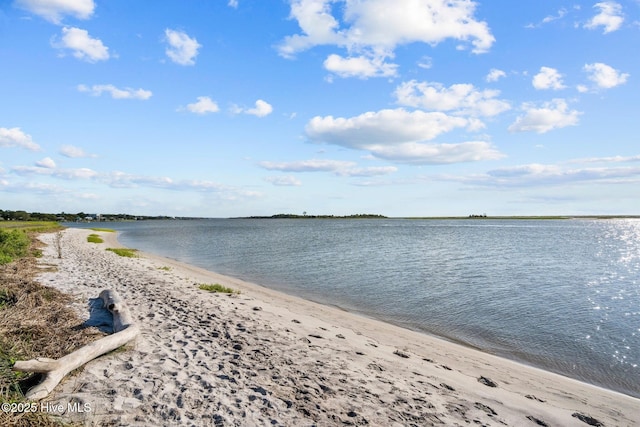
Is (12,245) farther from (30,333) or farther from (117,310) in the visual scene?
(30,333)

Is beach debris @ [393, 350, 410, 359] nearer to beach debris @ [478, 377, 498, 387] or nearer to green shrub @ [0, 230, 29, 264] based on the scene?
beach debris @ [478, 377, 498, 387]

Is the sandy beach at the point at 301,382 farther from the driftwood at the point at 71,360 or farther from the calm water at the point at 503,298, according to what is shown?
the calm water at the point at 503,298

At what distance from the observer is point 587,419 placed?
27.0 ft

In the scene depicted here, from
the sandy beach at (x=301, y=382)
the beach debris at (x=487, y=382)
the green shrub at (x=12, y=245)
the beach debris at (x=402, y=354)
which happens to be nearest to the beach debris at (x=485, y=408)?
the sandy beach at (x=301, y=382)

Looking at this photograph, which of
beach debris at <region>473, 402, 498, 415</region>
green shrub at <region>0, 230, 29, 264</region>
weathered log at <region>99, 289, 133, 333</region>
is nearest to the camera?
beach debris at <region>473, 402, 498, 415</region>

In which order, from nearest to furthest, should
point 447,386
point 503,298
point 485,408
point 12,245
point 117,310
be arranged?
point 485,408, point 447,386, point 117,310, point 503,298, point 12,245

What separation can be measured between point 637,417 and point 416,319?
9590 mm

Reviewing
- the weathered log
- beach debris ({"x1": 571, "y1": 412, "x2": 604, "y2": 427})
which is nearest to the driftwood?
the weathered log

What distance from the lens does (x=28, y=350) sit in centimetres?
827

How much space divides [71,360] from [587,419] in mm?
11816

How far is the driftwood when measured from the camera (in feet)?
22.5

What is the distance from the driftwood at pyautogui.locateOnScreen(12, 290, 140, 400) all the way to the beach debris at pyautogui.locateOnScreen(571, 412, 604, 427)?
450 inches

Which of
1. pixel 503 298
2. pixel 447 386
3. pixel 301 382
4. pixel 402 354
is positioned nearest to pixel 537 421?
pixel 447 386

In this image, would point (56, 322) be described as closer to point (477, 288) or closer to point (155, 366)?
point (155, 366)
